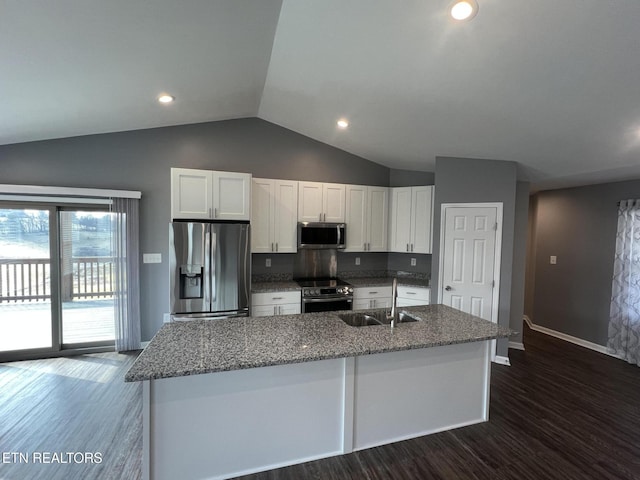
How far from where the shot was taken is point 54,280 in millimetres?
3711

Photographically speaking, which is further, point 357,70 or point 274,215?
point 274,215

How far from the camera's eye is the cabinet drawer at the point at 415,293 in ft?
13.7

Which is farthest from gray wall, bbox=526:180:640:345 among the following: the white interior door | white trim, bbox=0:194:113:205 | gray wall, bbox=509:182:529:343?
white trim, bbox=0:194:113:205

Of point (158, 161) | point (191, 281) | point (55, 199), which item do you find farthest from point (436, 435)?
point (55, 199)

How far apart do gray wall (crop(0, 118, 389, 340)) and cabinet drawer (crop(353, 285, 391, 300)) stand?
1.74m

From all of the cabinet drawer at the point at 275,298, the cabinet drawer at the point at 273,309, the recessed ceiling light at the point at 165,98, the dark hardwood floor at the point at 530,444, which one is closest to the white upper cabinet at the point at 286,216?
the cabinet drawer at the point at 275,298

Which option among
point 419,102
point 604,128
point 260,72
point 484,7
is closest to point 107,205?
point 260,72

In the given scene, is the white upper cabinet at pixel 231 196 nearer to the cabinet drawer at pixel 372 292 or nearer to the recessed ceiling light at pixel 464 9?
the cabinet drawer at pixel 372 292

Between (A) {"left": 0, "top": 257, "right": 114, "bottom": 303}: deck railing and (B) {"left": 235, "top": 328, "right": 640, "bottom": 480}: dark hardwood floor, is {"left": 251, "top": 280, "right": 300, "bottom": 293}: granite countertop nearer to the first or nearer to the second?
(A) {"left": 0, "top": 257, "right": 114, "bottom": 303}: deck railing

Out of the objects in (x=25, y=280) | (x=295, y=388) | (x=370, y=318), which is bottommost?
(x=295, y=388)

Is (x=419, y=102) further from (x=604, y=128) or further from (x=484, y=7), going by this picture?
(x=604, y=128)

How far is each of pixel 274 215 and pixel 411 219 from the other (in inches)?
80.7

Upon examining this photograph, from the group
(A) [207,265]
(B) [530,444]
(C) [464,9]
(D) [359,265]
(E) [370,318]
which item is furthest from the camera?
(D) [359,265]

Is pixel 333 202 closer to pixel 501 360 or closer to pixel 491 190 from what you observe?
pixel 491 190
